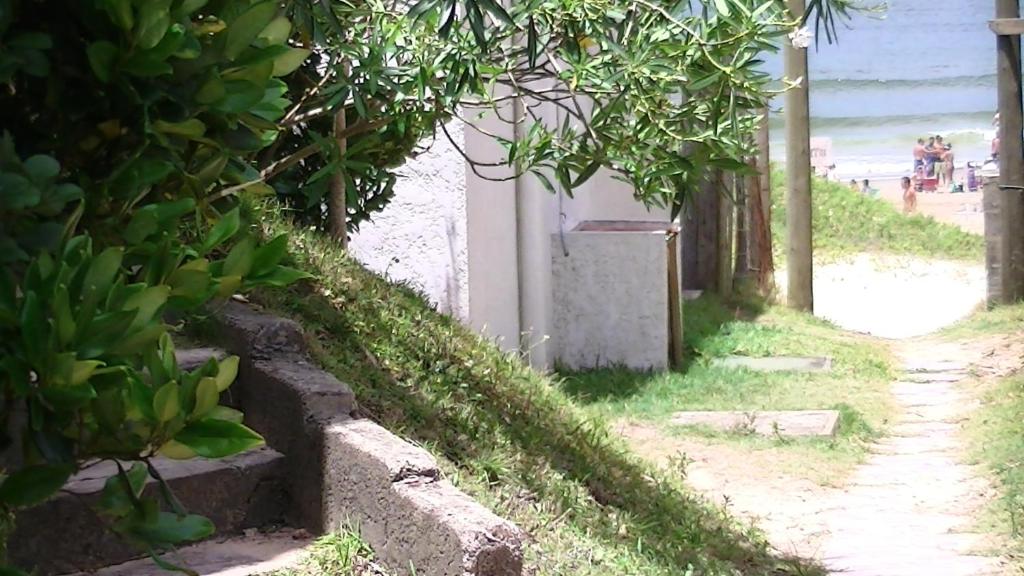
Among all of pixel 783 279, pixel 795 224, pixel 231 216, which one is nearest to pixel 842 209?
pixel 783 279

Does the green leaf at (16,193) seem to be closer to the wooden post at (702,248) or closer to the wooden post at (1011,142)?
the wooden post at (702,248)

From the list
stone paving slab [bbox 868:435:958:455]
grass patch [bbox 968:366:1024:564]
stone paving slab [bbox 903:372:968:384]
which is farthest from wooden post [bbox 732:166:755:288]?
stone paving slab [bbox 868:435:958:455]

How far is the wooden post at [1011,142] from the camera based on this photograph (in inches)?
604

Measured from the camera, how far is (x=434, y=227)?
359 inches

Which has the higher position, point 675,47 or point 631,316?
point 675,47

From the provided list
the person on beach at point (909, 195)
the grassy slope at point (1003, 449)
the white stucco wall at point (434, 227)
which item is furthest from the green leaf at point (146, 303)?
the person on beach at point (909, 195)

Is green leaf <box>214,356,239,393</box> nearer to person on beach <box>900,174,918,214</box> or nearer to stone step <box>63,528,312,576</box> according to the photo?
stone step <box>63,528,312,576</box>

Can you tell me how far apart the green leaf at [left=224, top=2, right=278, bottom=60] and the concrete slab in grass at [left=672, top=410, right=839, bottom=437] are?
7.36 metres

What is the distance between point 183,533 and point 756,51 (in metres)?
3.59

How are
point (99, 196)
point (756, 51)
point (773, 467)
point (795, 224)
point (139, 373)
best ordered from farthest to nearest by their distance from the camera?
1. point (795, 224)
2. point (773, 467)
3. point (756, 51)
4. point (99, 196)
5. point (139, 373)

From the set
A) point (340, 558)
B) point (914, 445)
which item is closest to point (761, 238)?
point (914, 445)

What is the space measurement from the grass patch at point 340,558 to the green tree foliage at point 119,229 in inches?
67.5

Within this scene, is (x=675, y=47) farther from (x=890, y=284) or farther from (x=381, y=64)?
(x=890, y=284)

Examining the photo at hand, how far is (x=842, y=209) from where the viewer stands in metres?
24.9
